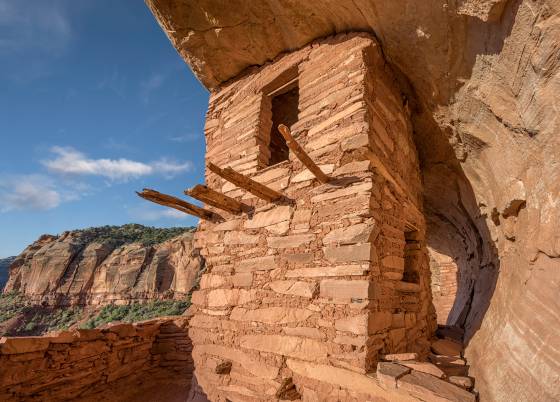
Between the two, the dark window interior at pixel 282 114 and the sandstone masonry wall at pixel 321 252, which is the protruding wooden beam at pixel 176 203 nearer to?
the sandstone masonry wall at pixel 321 252

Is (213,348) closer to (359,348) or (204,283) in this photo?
(204,283)

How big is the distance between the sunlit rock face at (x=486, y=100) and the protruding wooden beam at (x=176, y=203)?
210 cm

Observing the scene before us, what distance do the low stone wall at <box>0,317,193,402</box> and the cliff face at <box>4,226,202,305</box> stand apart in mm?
16383

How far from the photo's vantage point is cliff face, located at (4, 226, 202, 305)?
854 inches

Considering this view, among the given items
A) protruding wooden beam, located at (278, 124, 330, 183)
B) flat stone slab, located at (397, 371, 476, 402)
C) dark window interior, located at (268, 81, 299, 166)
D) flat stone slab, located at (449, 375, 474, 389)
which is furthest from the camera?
dark window interior, located at (268, 81, 299, 166)

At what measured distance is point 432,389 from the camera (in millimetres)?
1924

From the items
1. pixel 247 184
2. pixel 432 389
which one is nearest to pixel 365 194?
pixel 247 184

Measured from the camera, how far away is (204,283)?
3.51 m

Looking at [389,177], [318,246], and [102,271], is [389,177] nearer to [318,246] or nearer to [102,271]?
[318,246]

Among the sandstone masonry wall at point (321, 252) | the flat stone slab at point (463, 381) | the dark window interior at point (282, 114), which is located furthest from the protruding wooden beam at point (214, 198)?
the flat stone slab at point (463, 381)

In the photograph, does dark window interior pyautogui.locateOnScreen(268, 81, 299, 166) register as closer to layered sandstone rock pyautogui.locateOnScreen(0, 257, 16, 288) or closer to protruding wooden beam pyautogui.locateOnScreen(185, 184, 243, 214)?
protruding wooden beam pyautogui.locateOnScreen(185, 184, 243, 214)

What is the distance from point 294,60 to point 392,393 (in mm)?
3520

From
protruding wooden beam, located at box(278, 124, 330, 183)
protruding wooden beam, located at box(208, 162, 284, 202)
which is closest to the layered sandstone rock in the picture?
protruding wooden beam, located at box(208, 162, 284, 202)

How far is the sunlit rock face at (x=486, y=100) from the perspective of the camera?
1.74 meters
